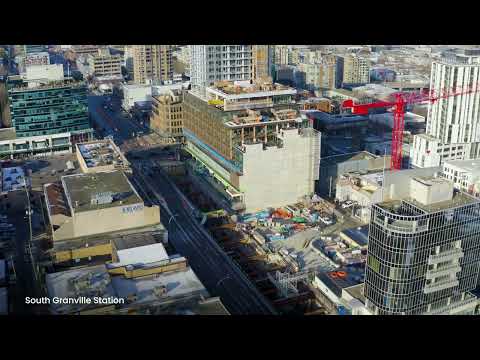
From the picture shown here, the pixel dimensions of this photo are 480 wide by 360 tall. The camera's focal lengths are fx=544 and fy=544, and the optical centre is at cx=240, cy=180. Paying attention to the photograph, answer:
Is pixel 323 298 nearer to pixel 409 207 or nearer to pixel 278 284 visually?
pixel 278 284

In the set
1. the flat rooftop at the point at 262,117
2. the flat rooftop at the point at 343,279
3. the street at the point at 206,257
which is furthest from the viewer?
the flat rooftop at the point at 262,117

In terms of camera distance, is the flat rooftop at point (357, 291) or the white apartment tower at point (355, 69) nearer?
the flat rooftop at point (357, 291)

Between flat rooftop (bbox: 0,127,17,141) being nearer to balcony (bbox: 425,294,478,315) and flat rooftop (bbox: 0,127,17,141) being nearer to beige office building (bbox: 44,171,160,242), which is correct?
beige office building (bbox: 44,171,160,242)

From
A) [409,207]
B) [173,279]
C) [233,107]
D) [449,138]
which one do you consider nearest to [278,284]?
[173,279]

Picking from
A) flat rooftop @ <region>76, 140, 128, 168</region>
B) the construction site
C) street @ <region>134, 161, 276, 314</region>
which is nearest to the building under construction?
the construction site

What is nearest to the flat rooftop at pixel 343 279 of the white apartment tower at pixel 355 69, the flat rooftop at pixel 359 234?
the flat rooftop at pixel 359 234

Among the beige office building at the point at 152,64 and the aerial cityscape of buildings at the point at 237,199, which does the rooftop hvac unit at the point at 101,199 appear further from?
the beige office building at the point at 152,64
